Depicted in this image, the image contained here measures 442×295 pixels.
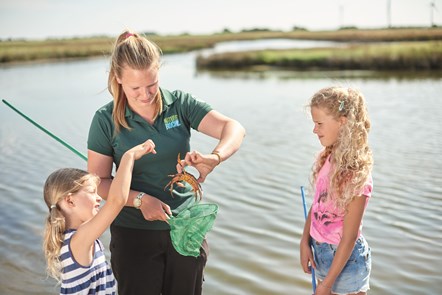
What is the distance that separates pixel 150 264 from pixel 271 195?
3.62 metres

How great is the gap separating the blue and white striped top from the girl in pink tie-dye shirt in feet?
3.01

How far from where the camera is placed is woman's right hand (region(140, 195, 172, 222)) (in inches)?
95.2

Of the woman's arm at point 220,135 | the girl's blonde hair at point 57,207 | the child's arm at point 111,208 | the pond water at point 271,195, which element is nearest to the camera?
the child's arm at point 111,208

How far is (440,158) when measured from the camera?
25.0 feet

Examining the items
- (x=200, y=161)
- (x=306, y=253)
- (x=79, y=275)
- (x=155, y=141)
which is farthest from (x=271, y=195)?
(x=79, y=275)

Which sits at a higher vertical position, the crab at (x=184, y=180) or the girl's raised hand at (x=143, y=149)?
the girl's raised hand at (x=143, y=149)

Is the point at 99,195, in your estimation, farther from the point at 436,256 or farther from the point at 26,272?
the point at 436,256

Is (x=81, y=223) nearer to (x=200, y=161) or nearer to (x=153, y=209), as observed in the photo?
(x=153, y=209)

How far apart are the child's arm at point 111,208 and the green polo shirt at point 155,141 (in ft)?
0.68

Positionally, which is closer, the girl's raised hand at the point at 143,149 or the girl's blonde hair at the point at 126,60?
the girl's raised hand at the point at 143,149

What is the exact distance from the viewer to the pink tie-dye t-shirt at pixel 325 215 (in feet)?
8.18

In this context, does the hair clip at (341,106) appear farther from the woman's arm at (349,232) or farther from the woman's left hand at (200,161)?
the woman's left hand at (200,161)

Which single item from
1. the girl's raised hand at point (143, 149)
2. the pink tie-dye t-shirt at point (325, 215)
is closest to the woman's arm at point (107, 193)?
the girl's raised hand at point (143, 149)

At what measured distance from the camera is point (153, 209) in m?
2.42
